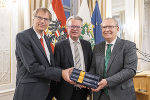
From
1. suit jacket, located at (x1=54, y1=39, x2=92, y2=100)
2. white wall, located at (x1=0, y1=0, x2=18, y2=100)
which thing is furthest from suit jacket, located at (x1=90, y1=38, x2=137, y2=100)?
white wall, located at (x1=0, y1=0, x2=18, y2=100)

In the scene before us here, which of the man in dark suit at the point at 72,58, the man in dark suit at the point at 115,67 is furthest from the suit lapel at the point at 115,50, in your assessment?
the man in dark suit at the point at 72,58

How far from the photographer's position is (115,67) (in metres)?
1.88

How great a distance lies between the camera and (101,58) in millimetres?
2000

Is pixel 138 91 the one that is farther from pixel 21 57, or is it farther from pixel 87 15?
pixel 87 15

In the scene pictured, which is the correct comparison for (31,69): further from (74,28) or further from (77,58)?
(74,28)

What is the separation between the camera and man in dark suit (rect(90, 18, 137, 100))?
183 cm

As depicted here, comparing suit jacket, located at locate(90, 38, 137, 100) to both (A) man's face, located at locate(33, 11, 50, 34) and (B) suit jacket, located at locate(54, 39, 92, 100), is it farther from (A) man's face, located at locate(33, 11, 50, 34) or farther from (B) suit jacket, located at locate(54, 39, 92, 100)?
(A) man's face, located at locate(33, 11, 50, 34)

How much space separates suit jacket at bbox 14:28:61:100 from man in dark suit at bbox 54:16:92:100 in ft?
1.18

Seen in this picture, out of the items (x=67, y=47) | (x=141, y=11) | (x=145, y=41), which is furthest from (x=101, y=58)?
(x=145, y=41)

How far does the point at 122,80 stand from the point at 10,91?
6.58 ft

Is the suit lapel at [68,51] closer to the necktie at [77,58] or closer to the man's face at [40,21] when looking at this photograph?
the necktie at [77,58]

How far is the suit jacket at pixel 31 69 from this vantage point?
1634 mm

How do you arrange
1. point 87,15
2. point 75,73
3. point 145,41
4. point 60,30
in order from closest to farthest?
point 75,73, point 60,30, point 87,15, point 145,41

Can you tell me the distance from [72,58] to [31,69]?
24.1 inches
